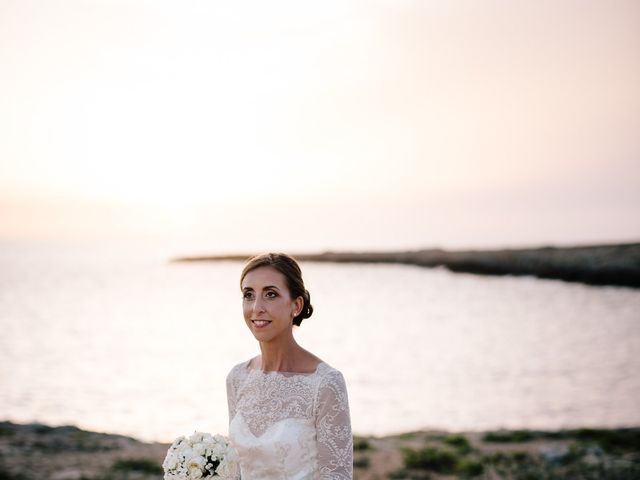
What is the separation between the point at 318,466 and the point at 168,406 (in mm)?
12097

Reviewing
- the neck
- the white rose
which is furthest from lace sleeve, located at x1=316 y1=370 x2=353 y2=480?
the white rose

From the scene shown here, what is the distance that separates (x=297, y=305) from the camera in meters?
3.22

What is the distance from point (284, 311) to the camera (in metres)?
3.11

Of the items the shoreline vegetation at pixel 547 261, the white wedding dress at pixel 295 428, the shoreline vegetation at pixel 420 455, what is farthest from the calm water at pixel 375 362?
the shoreline vegetation at pixel 547 261

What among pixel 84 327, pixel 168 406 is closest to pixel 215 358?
pixel 168 406

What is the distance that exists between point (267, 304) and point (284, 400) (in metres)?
0.47

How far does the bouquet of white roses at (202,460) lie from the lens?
2.91m

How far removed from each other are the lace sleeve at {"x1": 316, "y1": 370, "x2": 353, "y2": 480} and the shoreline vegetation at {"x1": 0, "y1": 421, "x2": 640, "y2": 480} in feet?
23.2

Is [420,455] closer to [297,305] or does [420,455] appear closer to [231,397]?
[231,397]

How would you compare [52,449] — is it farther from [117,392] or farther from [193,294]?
[193,294]

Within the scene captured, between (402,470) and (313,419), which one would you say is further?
(402,470)

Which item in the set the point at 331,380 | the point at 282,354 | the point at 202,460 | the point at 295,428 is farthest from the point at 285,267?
the point at 202,460

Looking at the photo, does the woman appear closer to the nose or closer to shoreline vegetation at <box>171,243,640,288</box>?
the nose

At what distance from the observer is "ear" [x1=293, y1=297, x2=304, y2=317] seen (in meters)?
3.20
